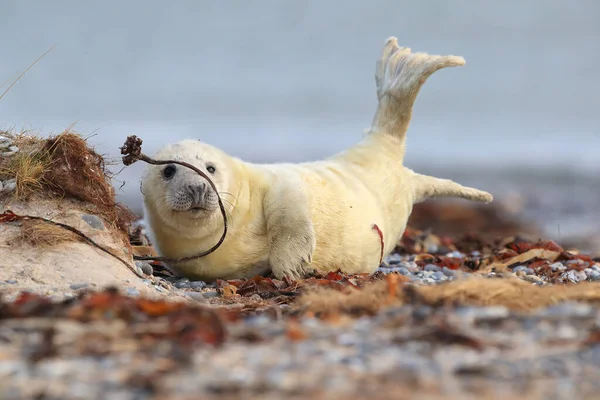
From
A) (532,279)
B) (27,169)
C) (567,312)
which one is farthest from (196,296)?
(567,312)

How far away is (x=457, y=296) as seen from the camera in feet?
13.4

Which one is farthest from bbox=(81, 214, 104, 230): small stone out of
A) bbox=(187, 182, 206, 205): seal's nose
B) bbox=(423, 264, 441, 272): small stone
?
bbox=(423, 264, 441, 272): small stone

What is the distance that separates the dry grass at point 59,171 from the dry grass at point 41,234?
0.36 m

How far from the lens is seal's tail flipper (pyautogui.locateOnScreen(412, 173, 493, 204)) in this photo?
855cm

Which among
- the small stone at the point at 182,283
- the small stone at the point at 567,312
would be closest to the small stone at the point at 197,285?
the small stone at the point at 182,283

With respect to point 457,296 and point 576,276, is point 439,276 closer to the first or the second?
point 576,276

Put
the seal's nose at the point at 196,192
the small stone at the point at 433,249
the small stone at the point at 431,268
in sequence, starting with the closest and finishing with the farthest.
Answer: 1. the seal's nose at the point at 196,192
2. the small stone at the point at 431,268
3. the small stone at the point at 433,249

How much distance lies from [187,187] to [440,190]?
10.8ft

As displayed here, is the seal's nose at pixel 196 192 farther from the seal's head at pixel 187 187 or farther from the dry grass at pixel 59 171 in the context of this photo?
the dry grass at pixel 59 171

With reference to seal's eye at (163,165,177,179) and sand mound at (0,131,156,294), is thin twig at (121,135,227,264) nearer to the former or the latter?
seal's eye at (163,165,177,179)

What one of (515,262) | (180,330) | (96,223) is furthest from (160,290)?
(515,262)

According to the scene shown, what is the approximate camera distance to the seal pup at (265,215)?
21.0 feet

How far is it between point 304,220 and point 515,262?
7.75 ft

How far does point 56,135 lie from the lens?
20.3 ft
